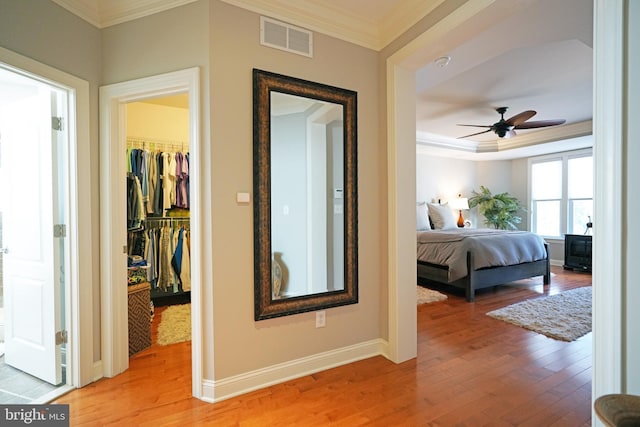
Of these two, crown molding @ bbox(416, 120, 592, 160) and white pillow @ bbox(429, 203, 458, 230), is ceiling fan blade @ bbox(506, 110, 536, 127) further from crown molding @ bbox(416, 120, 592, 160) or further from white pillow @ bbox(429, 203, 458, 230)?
white pillow @ bbox(429, 203, 458, 230)

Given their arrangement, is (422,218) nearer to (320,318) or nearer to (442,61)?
(442,61)

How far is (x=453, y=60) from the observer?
2.58m

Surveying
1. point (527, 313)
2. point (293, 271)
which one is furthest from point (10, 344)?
point (527, 313)

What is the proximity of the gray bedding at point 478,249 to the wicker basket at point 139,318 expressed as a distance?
348cm

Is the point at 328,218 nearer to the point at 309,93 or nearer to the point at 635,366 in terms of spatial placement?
the point at 309,93

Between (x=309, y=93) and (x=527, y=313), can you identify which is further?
(x=527, y=313)

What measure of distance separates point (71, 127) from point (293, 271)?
1.79 meters

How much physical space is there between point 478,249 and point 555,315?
104cm

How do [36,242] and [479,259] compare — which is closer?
[36,242]

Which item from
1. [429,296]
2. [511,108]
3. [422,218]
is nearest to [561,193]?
[511,108]

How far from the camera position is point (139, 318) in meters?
2.55

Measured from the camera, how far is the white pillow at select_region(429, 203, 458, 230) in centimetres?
582

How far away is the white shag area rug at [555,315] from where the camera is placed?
2.94m

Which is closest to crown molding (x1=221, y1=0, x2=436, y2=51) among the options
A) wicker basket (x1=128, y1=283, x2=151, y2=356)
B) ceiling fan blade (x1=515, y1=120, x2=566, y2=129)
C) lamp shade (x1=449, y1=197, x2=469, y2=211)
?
wicker basket (x1=128, y1=283, x2=151, y2=356)
